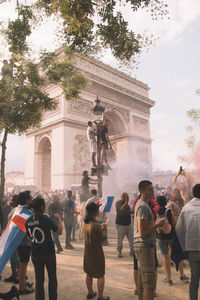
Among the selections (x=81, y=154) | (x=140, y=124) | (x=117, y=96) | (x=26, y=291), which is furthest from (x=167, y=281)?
(x=140, y=124)

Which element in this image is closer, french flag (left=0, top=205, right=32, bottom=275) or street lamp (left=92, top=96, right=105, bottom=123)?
french flag (left=0, top=205, right=32, bottom=275)

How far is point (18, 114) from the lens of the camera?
1250cm

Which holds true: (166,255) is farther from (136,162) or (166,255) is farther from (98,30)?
(136,162)

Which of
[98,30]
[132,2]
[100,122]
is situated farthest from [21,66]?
[132,2]

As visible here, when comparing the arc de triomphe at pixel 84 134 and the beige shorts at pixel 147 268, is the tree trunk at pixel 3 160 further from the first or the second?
the beige shorts at pixel 147 268

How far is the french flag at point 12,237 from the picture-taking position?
11.4 feet

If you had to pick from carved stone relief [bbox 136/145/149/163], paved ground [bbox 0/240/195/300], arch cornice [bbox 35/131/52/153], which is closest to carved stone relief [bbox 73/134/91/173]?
arch cornice [bbox 35/131/52/153]

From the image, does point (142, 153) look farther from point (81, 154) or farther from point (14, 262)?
point (14, 262)

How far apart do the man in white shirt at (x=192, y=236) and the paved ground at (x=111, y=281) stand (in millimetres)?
1004

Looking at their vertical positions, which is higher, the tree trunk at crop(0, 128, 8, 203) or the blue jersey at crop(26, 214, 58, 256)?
the tree trunk at crop(0, 128, 8, 203)

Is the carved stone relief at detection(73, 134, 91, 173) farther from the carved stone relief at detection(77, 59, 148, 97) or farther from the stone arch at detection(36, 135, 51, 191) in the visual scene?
the carved stone relief at detection(77, 59, 148, 97)

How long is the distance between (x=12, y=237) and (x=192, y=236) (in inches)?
99.4

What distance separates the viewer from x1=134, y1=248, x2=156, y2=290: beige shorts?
9.96 feet

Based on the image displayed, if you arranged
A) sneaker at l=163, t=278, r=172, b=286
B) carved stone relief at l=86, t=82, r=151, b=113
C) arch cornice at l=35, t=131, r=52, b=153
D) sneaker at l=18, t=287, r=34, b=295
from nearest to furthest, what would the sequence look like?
sneaker at l=18, t=287, r=34, b=295 → sneaker at l=163, t=278, r=172, b=286 → arch cornice at l=35, t=131, r=52, b=153 → carved stone relief at l=86, t=82, r=151, b=113
